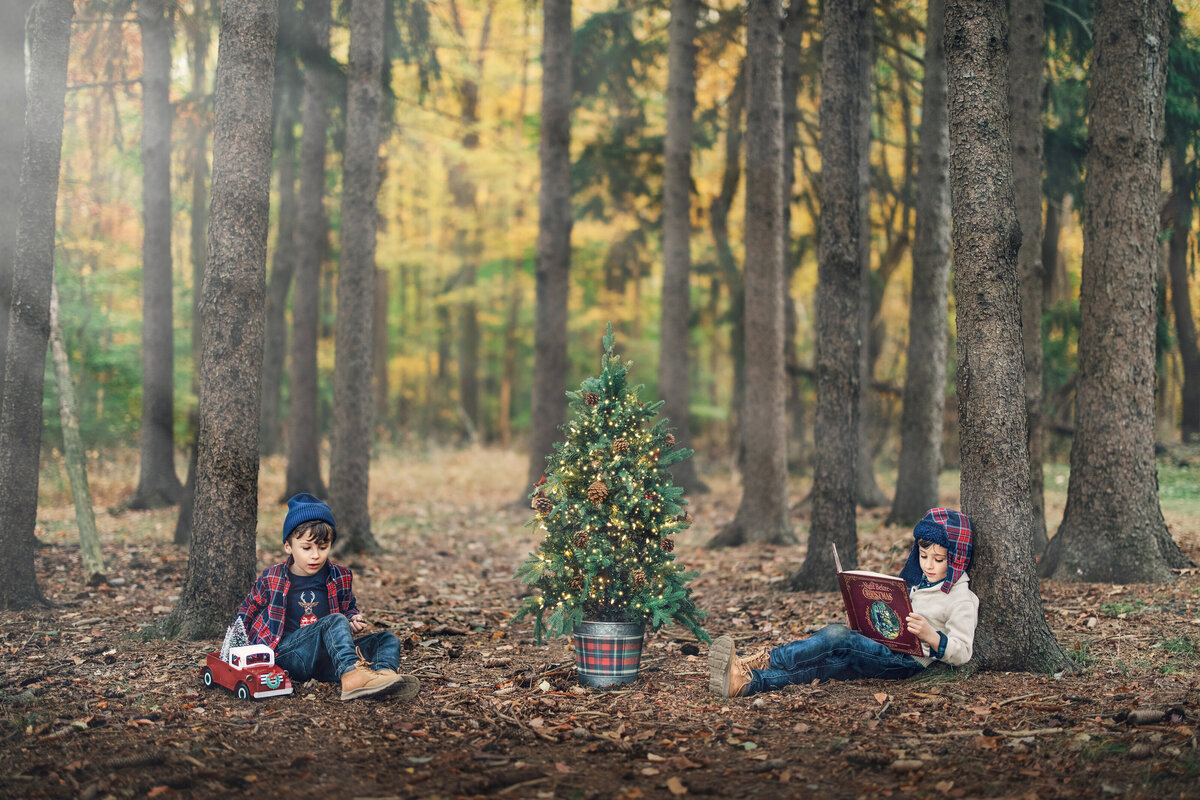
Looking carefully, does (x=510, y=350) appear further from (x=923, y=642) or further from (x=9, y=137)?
(x=923, y=642)

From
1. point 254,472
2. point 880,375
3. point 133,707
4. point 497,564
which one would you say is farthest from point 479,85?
point 133,707

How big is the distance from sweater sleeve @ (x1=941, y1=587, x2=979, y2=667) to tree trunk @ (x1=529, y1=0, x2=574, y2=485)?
9.28 m

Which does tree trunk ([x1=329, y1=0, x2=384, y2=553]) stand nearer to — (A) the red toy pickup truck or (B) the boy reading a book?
(A) the red toy pickup truck

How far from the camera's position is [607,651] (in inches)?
214

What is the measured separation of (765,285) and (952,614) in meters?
6.10

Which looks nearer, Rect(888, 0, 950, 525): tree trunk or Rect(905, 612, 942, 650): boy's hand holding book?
Rect(905, 612, 942, 650): boy's hand holding book

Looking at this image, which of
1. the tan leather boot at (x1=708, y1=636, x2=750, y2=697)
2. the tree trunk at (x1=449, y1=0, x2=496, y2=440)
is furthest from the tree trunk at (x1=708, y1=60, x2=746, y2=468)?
the tan leather boot at (x1=708, y1=636, x2=750, y2=697)

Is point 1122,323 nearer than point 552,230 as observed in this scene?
Yes

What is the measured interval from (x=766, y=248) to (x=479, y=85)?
15951 mm

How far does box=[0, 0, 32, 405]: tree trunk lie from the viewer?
7.47 m

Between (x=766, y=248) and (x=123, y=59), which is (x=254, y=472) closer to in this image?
(x=766, y=248)

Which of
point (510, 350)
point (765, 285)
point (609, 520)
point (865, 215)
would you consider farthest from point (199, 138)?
point (510, 350)

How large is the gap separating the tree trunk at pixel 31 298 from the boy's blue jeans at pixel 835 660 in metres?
5.95

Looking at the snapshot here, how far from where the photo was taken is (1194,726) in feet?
13.7
